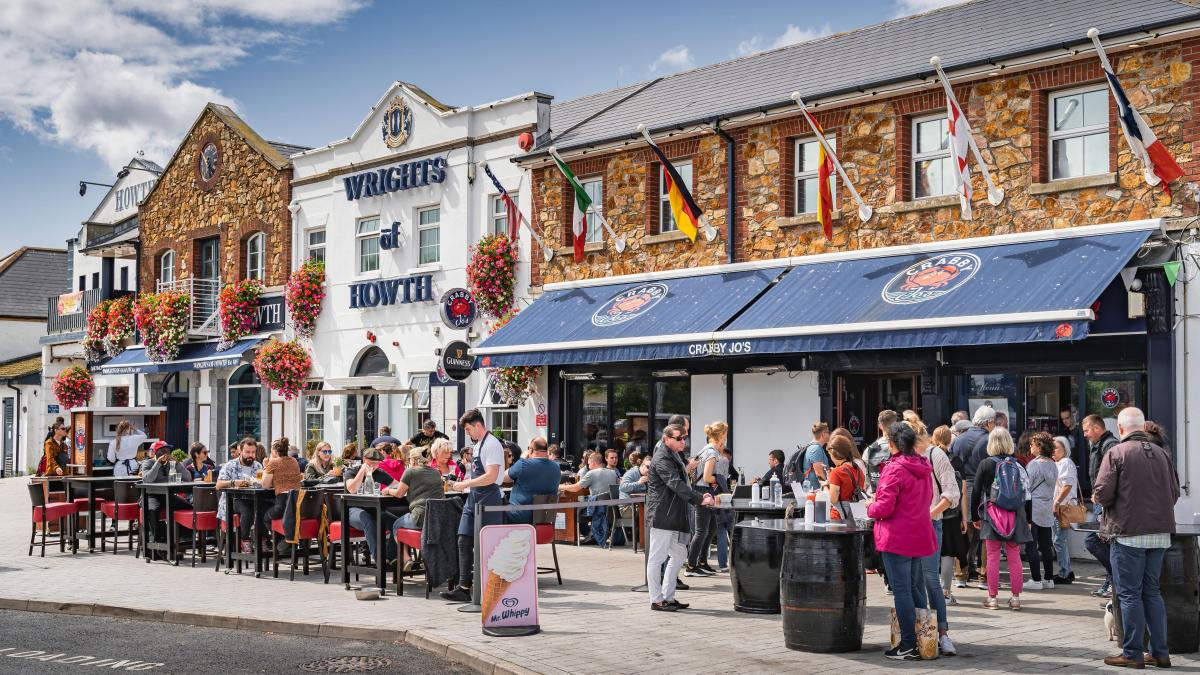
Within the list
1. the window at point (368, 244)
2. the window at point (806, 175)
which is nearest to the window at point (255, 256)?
the window at point (368, 244)

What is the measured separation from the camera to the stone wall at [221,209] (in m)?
27.6

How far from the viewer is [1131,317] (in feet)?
45.0

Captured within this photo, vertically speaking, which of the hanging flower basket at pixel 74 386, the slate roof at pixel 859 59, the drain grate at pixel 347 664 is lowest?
the drain grate at pixel 347 664

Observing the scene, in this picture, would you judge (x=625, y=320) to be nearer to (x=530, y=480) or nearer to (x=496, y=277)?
(x=496, y=277)

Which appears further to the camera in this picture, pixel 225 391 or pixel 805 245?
pixel 225 391

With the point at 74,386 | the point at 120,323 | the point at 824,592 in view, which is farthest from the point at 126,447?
the point at 824,592

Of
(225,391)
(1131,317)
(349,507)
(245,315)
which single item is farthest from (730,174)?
(225,391)

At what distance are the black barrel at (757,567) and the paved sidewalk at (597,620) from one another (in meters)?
0.17

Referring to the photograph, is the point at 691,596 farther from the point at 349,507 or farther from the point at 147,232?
the point at 147,232

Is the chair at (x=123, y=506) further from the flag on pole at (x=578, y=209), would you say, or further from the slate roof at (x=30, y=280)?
the slate roof at (x=30, y=280)

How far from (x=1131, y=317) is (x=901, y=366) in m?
3.16

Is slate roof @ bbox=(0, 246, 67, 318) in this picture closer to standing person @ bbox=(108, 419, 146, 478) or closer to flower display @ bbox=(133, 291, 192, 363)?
flower display @ bbox=(133, 291, 192, 363)

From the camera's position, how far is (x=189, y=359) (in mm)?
28578

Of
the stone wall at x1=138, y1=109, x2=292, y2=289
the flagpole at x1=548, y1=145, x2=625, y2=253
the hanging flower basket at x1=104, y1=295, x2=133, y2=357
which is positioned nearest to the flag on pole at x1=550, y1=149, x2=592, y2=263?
the flagpole at x1=548, y1=145, x2=625, y2=253
